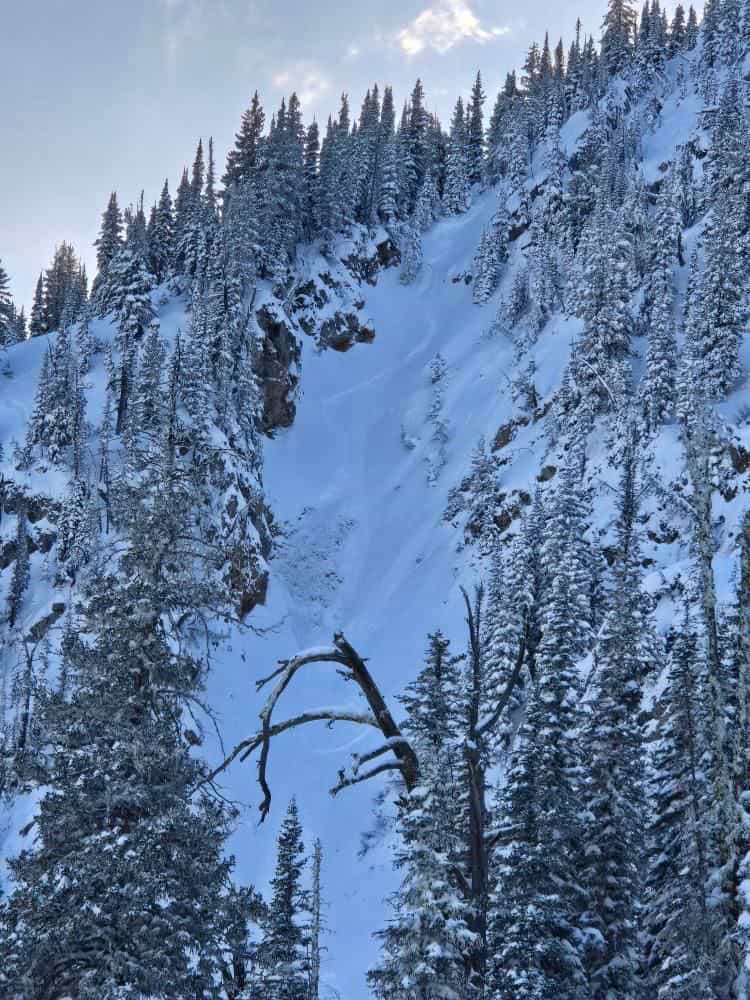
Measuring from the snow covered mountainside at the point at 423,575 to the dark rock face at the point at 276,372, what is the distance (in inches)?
12.5

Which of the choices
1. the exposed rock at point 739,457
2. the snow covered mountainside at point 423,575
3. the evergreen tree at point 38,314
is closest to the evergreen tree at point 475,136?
the snow covered mountainside at point 423,575

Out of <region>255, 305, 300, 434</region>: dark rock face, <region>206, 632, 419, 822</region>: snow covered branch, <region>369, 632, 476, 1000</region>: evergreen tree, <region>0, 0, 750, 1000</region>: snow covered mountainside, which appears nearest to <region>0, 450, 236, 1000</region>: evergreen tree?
<region>0, 0, 750, 1000</region>: snow covered mountainside

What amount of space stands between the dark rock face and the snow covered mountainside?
1.04ft

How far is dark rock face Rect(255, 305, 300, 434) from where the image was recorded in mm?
81062

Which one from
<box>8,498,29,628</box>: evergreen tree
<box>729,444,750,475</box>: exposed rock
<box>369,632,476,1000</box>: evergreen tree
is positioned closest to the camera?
<box>369,632,476,1000</box>: evergreen tree

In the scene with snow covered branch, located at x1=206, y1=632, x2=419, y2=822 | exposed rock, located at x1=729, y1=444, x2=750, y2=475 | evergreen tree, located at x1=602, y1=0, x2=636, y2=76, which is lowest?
snow covered branch, located at x1=206, y1=632, x2=419, y2=822

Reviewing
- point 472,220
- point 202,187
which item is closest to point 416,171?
point 472,220

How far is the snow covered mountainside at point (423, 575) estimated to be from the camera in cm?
1200

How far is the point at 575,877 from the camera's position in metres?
19.8

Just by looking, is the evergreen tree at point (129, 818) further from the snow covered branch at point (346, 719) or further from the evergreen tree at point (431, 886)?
the snow covered branch at point (346, 719)

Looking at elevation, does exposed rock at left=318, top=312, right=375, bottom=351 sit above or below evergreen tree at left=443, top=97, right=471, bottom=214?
below

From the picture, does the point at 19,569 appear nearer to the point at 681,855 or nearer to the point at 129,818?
the point at 681,855

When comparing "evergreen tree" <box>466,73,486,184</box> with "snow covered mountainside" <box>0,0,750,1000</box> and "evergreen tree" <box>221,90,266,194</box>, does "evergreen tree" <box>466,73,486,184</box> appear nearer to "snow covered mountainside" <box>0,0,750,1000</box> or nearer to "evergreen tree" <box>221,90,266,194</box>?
"snow covered mountainside" <box>0,0,750,1000</box>

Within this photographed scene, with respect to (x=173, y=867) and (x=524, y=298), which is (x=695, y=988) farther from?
(x=524, y=298)
